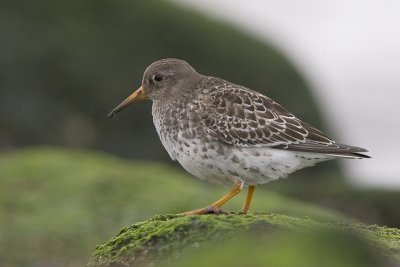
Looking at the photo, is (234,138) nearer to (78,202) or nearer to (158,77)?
(158,77)

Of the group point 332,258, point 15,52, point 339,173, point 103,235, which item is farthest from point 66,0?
point 332,258

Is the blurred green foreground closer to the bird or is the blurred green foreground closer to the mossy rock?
the bird

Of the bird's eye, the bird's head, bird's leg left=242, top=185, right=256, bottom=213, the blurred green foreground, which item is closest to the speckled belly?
bird's leg left=242, top=185, right=256, bottom=213

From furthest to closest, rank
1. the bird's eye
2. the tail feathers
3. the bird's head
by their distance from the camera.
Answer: the bird's eye < the bird's head < the tail feathers

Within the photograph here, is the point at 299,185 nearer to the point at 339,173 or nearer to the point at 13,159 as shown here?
the point at 339,173

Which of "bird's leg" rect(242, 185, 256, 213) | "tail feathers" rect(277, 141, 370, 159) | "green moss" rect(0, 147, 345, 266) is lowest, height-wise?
"green moss" rect(0, 147, 345, 266)
